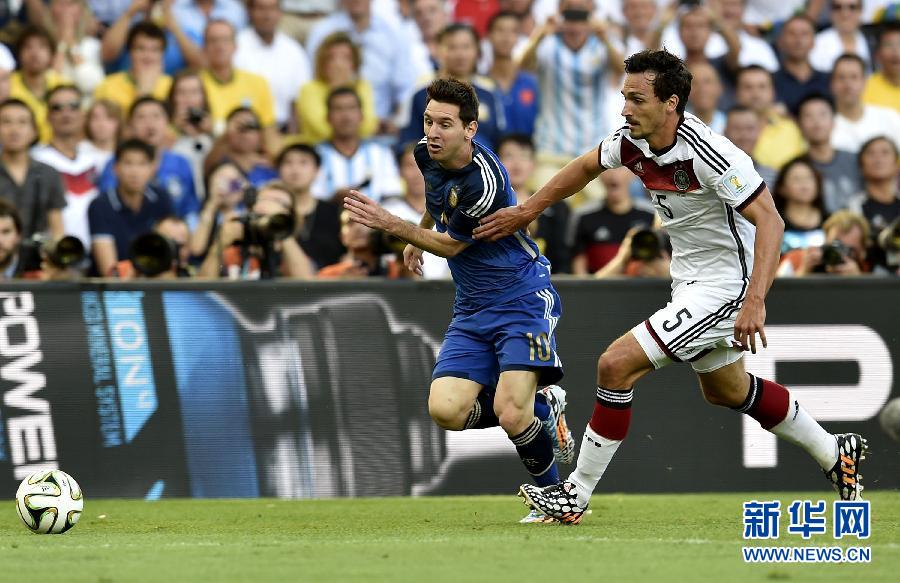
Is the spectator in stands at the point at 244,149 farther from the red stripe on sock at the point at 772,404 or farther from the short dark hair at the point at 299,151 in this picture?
the red stripe on sock at the point at 772,404

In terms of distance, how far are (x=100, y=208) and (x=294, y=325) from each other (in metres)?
2.89

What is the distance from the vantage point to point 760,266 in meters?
7.43

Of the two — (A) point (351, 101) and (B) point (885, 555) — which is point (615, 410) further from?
(A) point (351, 101)

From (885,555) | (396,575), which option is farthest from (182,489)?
(885,555)

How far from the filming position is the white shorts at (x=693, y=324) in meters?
7.76

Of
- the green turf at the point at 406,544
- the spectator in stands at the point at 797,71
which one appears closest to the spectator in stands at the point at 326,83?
the spectator in stands at the point at 797,71

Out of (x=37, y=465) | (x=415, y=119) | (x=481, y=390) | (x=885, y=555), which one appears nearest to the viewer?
(x=885, y=555)

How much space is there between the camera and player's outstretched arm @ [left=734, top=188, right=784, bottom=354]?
7.32m

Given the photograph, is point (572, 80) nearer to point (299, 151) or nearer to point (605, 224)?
point (605, 224)

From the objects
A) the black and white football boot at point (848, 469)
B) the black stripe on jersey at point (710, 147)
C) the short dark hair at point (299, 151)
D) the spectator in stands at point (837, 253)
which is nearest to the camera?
the black stripe on jersey at point (710, 147)

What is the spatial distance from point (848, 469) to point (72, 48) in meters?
8.90

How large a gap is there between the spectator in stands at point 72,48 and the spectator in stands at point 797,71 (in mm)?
7046

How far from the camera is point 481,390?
327 inches

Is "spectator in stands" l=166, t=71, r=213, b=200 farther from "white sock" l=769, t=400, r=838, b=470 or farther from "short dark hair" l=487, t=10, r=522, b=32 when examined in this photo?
"white sock" l=769, t=400, r=838, b=470
